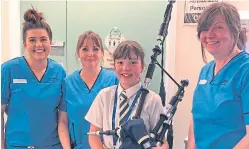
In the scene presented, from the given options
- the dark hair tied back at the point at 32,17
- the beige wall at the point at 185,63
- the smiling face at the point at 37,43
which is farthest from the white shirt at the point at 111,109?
the beige wall at the point at 185,63

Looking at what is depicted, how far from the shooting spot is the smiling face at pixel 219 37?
1.09 metres

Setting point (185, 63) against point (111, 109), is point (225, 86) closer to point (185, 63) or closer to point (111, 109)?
point (111, 109)

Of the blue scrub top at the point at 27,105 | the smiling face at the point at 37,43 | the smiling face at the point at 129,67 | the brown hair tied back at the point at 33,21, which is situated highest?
the brown hair tied back at the point at 33,21

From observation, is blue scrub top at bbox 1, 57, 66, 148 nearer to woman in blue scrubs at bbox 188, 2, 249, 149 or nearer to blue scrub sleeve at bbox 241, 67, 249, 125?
woman in blue scrubs at bbox 188, 2, 249, 149

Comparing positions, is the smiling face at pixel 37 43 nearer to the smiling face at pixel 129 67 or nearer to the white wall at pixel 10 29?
the smiling face at pixel 129 67

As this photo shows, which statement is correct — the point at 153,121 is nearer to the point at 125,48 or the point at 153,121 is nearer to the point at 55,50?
A: the point at 125,48

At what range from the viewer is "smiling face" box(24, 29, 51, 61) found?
1.50 meters

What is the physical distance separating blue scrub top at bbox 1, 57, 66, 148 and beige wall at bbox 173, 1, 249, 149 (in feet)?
2.62

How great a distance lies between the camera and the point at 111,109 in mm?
1293

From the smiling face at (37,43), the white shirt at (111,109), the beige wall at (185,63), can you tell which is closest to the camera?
the white shirt at (111,109)

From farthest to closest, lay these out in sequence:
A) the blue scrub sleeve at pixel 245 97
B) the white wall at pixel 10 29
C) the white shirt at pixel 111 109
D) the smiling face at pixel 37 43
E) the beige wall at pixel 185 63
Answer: the white wall at pixel 10 29
the beige wall at pixel 185 63
the smiling face at pixel 37 43
the white shirt at pixel 111 109
the blue scrub sleeve at pixel 245 97

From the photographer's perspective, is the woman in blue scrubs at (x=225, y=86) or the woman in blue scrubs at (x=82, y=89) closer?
the woman in blue scrubs at (x=225, y=86)

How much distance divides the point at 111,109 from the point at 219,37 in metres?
0.52

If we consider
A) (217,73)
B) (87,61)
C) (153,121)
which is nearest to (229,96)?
(217,73)
